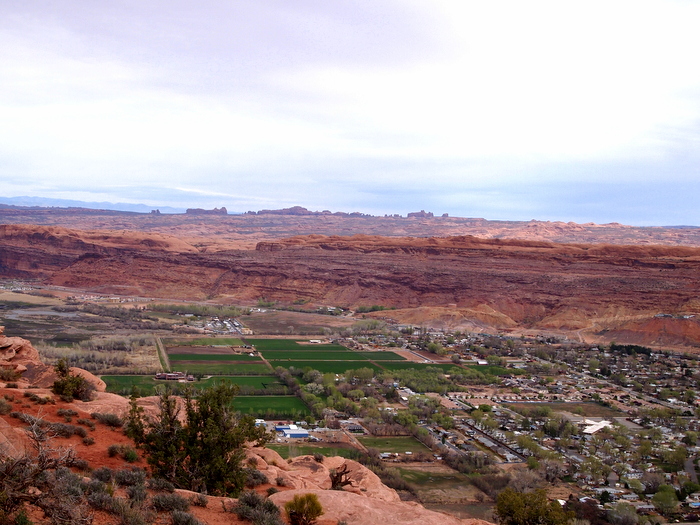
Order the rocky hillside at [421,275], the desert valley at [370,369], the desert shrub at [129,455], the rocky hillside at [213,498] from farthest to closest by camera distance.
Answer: the rocky hillside at [421,275]
the desert valley at [370,369]
the desert shrub at [129,455]
the rocky hillside at [213,498]

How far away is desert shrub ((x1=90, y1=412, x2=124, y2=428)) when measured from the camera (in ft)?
60.5

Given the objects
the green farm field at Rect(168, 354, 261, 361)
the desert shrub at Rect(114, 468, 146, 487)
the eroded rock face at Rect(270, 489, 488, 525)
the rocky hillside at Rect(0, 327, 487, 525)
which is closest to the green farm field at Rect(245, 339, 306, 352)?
the green farm field at Rect(168, 354, 261, 361)

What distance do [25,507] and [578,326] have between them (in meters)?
77.6

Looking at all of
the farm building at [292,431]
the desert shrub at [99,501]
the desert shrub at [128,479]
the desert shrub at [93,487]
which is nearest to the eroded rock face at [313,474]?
the desert shrub at [128,479]

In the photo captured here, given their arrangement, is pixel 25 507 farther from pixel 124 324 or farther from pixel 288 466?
pixel 124 324

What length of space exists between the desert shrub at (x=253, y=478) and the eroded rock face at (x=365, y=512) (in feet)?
5.64

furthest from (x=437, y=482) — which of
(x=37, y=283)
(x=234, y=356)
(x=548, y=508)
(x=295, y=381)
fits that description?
(x=37, y=283)

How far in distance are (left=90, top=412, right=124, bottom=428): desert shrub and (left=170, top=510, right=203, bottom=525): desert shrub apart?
325 inches

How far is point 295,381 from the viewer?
Answer: 165 ft

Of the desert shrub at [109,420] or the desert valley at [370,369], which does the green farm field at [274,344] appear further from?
the desert shrub at [109,420]

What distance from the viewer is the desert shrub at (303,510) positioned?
12.6 metres

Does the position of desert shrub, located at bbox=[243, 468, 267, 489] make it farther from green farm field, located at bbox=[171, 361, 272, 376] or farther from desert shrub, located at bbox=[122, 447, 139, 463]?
green farm field, located at bbox=[171, 361, 272, 376]

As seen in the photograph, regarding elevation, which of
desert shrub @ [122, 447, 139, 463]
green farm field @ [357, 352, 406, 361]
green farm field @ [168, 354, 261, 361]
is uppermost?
desert shrub @ [122, 447, 139, 463]

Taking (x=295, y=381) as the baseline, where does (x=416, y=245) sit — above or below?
above
